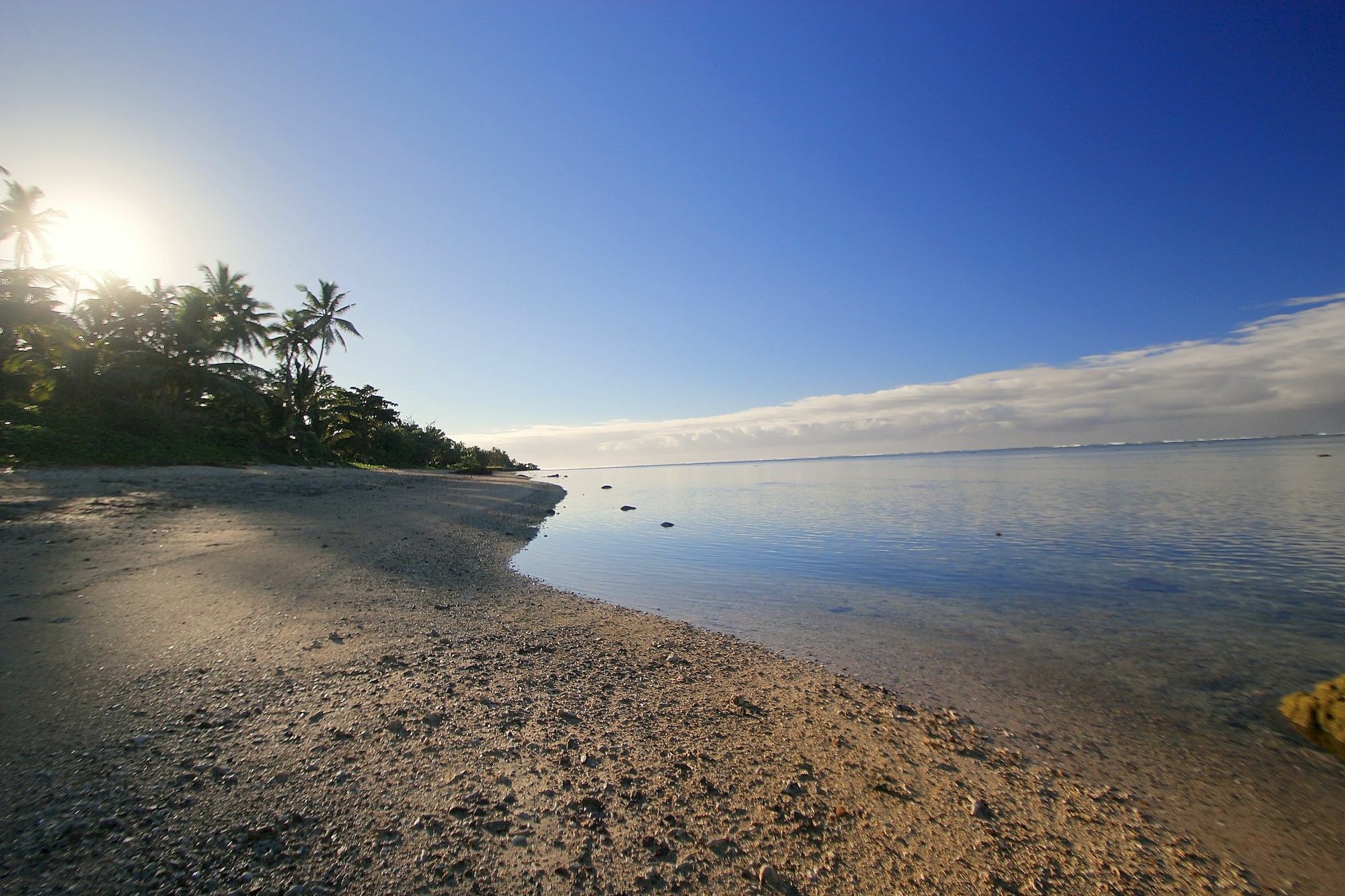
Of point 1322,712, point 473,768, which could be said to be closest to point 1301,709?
point 1322,712

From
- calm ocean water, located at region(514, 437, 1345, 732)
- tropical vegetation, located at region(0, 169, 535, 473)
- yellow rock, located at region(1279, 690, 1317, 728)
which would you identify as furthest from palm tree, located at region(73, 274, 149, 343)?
yellow rock, located at region(1279, 690, 1317, 728)

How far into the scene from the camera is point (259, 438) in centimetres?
3388

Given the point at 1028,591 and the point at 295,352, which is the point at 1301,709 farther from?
the point at 295,352

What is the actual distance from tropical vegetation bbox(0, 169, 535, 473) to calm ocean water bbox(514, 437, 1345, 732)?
1878 cm

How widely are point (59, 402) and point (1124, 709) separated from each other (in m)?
40.5

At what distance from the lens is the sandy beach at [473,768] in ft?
10.5

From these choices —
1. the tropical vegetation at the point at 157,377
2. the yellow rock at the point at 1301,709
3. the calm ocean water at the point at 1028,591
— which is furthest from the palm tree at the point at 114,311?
the yellow rock at the point at 1301,709

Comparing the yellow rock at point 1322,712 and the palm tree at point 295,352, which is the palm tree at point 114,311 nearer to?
the palm tree at point 295,352

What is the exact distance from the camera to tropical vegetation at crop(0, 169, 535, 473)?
2252 centimetres

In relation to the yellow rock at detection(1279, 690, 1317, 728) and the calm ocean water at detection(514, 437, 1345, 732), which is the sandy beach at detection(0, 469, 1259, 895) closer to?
the calm ocean water at detection(514, 437, 1345, 732)

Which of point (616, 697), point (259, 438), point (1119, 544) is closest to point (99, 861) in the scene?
point (616, 697)

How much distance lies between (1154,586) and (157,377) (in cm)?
4654

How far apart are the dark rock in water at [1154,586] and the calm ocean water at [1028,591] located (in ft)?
0.26

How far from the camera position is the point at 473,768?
4.29 metres
